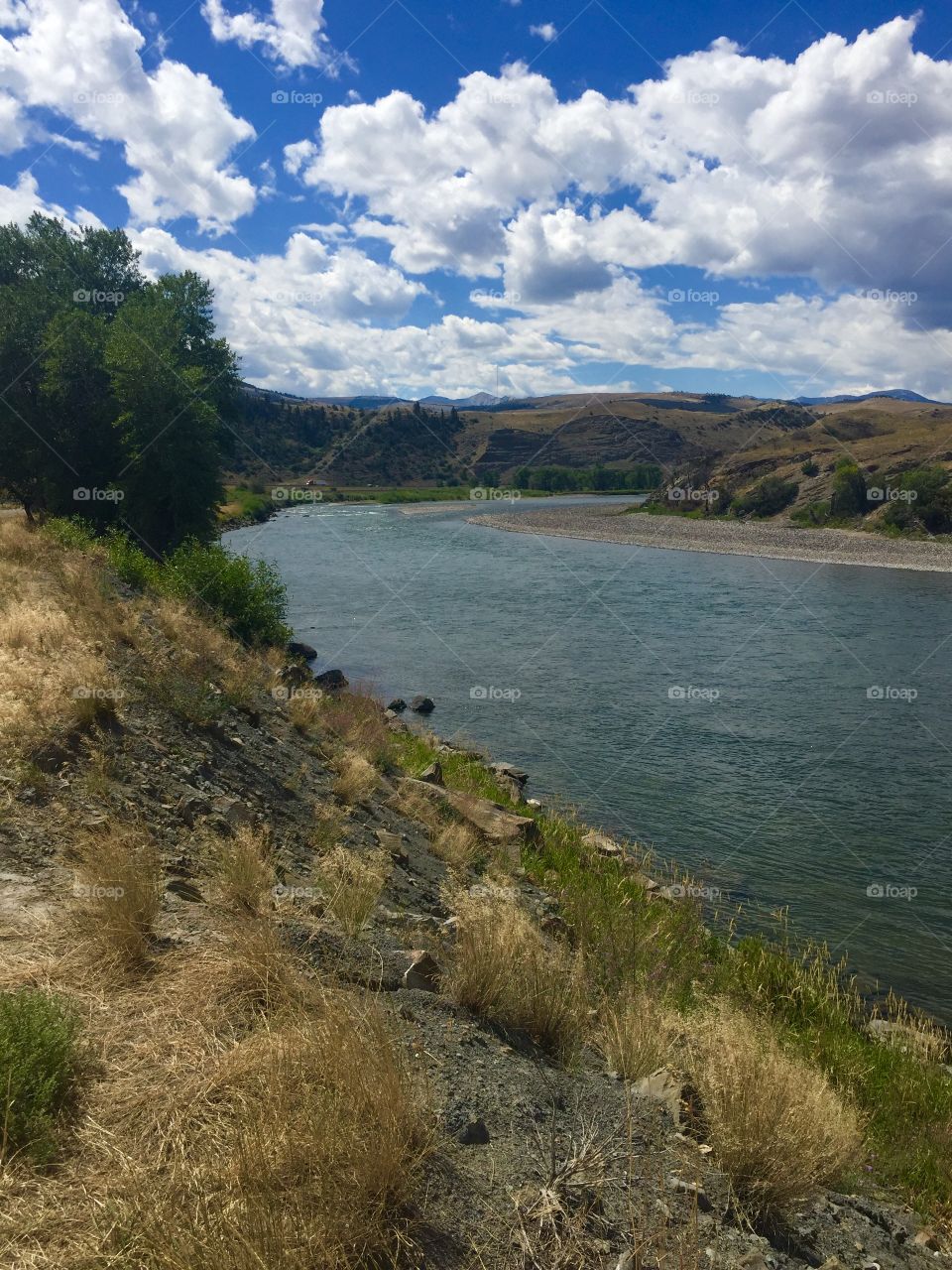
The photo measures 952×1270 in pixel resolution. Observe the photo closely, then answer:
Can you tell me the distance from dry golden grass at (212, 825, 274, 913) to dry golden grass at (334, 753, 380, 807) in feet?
13.2

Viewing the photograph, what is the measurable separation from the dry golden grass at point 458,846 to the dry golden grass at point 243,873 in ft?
12.8

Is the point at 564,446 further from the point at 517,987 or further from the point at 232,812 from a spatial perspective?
the point at 517,987

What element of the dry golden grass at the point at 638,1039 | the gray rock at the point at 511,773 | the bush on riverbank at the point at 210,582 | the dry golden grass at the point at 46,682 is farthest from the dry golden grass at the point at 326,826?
the bush on riverbank at the point at 210,582

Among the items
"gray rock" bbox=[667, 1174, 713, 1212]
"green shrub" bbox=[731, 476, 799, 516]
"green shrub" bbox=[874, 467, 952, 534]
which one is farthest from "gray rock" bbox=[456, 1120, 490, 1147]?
"green shrub" bbox=[731, 476, 799, 516]

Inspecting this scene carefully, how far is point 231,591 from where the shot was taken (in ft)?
75.7

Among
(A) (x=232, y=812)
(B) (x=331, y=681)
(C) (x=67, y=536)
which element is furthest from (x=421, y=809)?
(C) (x=67, y=536)

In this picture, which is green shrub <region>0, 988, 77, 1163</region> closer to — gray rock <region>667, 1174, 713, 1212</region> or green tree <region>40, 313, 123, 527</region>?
gray rock <region>667, 1174, 713, 1212</region>

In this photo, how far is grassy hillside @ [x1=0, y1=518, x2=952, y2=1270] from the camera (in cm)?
351

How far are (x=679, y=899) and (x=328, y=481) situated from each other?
140620 mm

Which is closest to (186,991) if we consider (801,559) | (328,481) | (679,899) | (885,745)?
(679,899)

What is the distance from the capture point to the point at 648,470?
158875 mm

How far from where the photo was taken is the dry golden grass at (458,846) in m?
11.7

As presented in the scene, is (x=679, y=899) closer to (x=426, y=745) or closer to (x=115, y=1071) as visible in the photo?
(x=426, y=745)

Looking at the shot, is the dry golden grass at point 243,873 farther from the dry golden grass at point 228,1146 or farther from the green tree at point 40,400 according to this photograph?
the green tree at point 40,400
